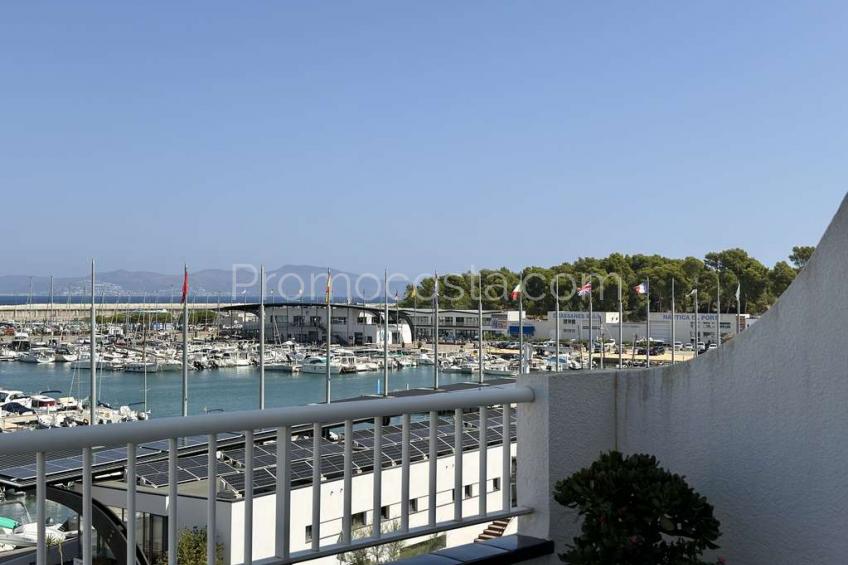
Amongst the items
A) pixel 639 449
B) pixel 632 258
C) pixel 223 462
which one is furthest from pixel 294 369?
pixel 639 449

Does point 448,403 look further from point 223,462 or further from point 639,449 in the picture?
point 223,462

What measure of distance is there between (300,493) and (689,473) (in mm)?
7610

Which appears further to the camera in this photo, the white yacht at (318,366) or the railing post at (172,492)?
the white yacht at (318,366)

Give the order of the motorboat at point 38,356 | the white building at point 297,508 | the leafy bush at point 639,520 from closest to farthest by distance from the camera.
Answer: the leafy bush at point 639,520 < the white building at point 297,508 < the motorboat at point 38,356

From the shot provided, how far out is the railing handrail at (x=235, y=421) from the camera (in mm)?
2455

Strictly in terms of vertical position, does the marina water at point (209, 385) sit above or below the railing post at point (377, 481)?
below

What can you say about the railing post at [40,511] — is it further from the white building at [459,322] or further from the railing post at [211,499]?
the white building at [459,322]

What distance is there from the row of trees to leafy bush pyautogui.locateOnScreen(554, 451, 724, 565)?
77.3m

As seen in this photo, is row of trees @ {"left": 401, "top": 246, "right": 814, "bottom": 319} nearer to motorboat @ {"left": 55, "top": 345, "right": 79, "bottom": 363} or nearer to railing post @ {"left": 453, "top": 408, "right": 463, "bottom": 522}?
motorboat @ {"left": 55, "top": 345, "right": 79, "bottom": 363}

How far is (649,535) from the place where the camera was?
9.84 ft

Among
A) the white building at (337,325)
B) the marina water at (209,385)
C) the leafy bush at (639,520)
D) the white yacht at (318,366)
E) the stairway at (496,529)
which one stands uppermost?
the leafy bush at (639,520)

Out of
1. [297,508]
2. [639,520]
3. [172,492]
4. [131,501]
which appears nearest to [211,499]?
[172,492]

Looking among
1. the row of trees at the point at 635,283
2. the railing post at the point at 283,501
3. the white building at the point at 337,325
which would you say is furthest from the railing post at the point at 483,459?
the white building at the point at 337,325

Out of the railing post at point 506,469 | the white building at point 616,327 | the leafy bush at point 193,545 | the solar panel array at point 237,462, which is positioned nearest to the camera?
the railing post at point 506,469
